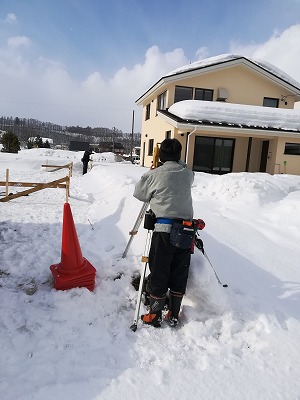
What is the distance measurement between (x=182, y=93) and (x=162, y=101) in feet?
5.73

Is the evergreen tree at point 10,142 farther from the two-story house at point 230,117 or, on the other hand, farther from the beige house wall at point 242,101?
the beige house wall at point 242,101

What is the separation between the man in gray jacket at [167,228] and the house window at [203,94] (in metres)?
16.1

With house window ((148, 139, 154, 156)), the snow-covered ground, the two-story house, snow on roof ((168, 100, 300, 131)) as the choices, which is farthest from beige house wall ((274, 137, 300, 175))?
the snow-covered ground

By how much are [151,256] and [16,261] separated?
212 centimetres

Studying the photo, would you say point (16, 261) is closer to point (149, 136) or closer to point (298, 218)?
point (298, 218)

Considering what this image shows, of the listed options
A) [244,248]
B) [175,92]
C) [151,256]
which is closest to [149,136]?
[175,92]

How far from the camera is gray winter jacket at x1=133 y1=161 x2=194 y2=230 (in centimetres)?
283

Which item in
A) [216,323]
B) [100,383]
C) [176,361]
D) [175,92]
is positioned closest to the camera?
[100,383]

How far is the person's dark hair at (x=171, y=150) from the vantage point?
9.49ft

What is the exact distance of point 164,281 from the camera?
2.83 meters

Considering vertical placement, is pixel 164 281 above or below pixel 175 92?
below

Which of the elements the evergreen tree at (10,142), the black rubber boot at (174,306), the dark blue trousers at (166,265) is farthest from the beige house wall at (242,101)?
the evergreen tree at (10,142)

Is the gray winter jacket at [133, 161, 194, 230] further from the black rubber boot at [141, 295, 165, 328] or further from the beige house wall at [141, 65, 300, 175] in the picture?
the beige house wall at [141, 65, 300, 175]

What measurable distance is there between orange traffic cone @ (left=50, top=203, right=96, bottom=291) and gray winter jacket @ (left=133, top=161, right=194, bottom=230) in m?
1.09
